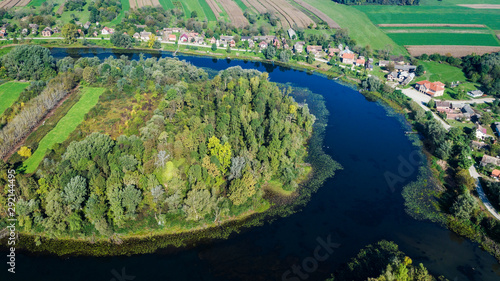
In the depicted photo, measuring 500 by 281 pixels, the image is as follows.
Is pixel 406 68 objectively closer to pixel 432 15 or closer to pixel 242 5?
pixel 432 15

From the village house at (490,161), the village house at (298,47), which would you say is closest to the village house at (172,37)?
the village house at (298,47)

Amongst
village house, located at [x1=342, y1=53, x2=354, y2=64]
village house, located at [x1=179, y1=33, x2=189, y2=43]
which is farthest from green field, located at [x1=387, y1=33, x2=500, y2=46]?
village house, located at [x1=179, y1=33, x2=189, y2=43]

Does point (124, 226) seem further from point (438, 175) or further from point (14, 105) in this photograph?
point (438, 175)

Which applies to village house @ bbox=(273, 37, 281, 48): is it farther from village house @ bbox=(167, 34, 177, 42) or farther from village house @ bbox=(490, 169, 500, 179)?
village house @ bbox=(490, 169, 500, 179)

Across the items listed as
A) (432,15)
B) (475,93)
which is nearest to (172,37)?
(475,93)

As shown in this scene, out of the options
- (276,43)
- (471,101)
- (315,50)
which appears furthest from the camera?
(276,43)

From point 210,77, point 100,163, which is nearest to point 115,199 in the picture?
point 100,163
